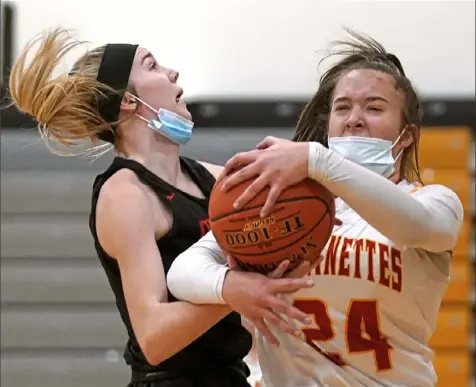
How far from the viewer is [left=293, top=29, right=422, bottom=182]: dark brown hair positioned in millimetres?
2285

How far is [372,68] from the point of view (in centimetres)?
228

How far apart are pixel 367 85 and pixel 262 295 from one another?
72 centimetres

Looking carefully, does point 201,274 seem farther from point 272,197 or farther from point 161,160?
point 161,160

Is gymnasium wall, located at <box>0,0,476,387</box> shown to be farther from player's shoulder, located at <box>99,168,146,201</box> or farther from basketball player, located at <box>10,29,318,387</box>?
player's shoulder, located at <box>99,168,146,201</box>

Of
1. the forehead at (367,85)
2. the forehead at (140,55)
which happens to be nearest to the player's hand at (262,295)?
the forehead at (367,85)

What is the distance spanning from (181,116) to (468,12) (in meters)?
2.73

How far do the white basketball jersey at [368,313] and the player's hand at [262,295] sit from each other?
0.95ft

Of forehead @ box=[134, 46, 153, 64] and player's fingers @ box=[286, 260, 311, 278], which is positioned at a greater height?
forehead @ box=[134, 46, 153, 64]

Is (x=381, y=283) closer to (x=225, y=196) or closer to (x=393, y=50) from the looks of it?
(x=225, y=196)

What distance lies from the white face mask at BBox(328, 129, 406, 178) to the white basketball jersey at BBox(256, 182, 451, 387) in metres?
0.10

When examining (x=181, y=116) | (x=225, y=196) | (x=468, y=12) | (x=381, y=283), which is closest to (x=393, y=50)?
(x=468, y=12)

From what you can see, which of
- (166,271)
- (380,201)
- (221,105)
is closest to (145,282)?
(166,271)

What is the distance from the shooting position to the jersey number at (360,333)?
2.12 metres

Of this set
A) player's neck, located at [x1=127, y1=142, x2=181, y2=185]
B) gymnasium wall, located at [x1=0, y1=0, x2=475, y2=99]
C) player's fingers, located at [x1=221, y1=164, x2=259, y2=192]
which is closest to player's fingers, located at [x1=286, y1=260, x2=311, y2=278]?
player's fingers, located at [x1=221, y1=164, x2=259, y2=192]
